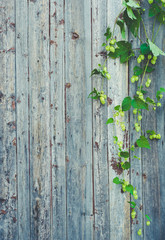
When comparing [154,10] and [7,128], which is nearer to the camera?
[154,10]

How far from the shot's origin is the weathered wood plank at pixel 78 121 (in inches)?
47.0

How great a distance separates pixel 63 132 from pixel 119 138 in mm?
313

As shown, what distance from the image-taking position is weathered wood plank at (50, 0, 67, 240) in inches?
47.6

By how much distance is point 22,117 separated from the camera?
125cm

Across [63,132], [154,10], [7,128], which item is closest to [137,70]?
[154,10]

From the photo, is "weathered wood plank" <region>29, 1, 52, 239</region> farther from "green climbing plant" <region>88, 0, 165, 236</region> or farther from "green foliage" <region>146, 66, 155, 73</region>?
"green foliage" <region>146, 66, 155, 73</region>

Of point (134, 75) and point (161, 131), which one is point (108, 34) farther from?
point (161, 131)

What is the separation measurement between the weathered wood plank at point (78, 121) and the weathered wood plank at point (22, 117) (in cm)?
24

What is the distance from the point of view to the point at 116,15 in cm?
119

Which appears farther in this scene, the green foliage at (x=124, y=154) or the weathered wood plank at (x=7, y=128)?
the weathered wood plank at (x=7, y=128)

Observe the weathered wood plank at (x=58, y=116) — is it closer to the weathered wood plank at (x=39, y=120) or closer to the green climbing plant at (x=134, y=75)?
the weathered wood plank at (x=39, y=120)

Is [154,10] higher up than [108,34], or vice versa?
[154,10]

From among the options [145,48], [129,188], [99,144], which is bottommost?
[129,188]

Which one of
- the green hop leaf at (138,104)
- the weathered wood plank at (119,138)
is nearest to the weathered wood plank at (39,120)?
the weathered wood plank at (119,138)
